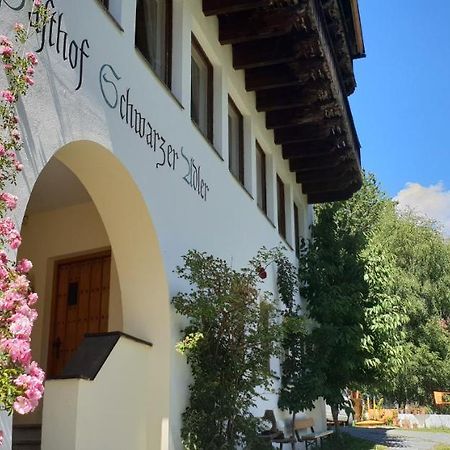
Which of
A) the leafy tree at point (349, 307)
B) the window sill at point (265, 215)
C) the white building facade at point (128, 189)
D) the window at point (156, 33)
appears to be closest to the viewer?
the white building facade at point (128, 189)

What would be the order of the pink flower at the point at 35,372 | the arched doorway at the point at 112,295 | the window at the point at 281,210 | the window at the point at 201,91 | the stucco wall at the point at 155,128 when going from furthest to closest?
1. the window at the point at 281,210
2. the window at the point at 201,91
3. the arched doorway at the point at 112,295
4. the stucco wall at the point at 155,128
5. the pink flower at the point at 35,372

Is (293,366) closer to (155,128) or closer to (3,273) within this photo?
(155,128)

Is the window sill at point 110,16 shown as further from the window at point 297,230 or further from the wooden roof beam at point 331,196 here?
the wooden roof beam at point 331,196

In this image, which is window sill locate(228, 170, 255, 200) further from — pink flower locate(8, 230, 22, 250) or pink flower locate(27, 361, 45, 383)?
pink flower locate(27, 361, 45, 383)

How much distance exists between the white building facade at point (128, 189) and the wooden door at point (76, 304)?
2cm

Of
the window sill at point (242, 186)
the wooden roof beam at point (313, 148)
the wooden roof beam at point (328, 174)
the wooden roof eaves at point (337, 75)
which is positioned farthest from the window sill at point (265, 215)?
the wooden roof beam at point (328, 174)

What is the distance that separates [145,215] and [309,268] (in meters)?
8.45

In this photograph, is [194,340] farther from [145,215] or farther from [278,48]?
[278,48]

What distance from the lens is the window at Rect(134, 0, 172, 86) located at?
717 cm

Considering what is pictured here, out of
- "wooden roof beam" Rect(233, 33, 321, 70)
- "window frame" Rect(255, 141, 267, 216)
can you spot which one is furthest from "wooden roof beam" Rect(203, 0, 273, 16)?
"window frame" Rect(255, 141, 267, 216)

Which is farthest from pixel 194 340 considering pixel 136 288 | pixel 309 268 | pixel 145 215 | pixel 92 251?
pixel 309 268

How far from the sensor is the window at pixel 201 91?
8750 mm

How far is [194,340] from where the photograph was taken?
6535mm

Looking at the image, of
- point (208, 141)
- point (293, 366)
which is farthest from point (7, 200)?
point (293, 366)
